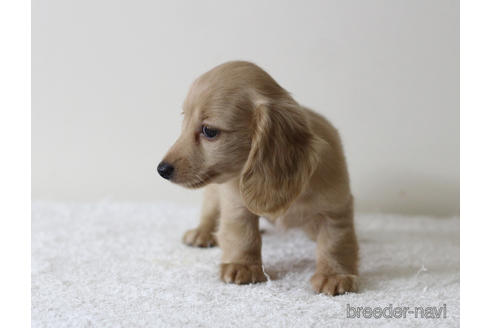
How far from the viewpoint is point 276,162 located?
76.4 inches

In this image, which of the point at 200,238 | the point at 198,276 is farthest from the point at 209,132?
the point at 200,238

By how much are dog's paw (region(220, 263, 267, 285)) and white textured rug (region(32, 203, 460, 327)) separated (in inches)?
1.8

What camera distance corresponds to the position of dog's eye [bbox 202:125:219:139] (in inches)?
76.0

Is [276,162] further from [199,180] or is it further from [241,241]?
[241,241]

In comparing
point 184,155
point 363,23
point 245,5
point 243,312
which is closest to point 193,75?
point 245,5

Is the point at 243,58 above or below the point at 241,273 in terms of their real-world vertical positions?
above

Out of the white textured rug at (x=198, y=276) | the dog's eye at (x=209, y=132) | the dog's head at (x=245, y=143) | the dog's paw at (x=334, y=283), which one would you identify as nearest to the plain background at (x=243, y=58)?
the white textured rug at (x=198, y=276)

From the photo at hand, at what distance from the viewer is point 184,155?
6.45 ft

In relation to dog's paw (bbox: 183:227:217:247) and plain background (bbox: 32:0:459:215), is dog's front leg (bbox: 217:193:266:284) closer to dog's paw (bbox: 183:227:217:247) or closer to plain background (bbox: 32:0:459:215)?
dog's paw (bbox: 183:227:217:247)

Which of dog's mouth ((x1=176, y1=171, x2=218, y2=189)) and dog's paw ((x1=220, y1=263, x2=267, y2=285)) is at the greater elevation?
dog's mouth ((x1=176, y1=171, x2=218, y2=189))

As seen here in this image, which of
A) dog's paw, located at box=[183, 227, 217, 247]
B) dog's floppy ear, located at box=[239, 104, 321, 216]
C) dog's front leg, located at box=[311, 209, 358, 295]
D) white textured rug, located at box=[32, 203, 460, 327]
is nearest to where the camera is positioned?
white textured rug, located at box=[32, 203, 460, 327]

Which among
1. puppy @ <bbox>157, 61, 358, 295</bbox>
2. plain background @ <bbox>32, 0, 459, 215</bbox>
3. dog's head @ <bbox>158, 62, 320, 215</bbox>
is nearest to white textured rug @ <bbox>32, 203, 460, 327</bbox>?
puppy @ <bbox>157, 61, 358, 295</bbox>

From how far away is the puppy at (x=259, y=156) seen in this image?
1926 millimetres

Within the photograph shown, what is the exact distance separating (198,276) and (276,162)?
0.66 metres
